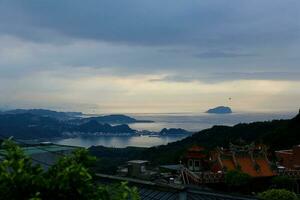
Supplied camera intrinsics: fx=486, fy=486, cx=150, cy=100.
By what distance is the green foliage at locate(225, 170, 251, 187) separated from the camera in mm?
33812

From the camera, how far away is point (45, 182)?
19.0ft

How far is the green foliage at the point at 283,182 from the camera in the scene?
34.9 meters

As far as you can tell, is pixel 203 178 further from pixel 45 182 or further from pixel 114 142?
pixel 114 142

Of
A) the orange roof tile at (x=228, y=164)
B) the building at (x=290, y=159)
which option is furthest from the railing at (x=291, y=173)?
the orange roof tile at (x=228, y=164)

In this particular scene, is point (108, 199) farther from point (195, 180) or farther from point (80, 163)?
point (195, 180)

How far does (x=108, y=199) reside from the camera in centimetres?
610

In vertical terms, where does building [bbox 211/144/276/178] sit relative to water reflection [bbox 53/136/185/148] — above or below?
above

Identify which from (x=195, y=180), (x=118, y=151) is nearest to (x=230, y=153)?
(x=195, y=180)

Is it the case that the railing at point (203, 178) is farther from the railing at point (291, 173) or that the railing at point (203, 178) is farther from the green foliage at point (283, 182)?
the railing at point (291, 173)

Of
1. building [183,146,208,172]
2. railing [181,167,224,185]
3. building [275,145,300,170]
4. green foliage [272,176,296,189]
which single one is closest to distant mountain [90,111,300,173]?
building [275,145,300,170]

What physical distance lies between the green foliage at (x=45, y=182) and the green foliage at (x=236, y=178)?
28.7 metres

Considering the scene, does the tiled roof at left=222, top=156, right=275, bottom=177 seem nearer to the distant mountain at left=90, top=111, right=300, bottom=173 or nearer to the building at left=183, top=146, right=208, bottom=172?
the building at left=183, top=146, right=208, bottom=172

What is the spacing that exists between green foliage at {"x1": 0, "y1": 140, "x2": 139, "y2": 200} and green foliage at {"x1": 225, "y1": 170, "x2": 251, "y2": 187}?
28.7 meters

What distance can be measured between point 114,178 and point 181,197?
2600 mm
